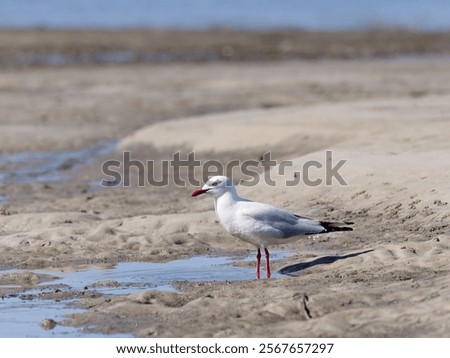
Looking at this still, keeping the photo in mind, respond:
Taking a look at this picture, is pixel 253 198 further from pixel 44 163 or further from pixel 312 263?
pixel 44 163

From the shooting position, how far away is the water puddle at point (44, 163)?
15.0 meters

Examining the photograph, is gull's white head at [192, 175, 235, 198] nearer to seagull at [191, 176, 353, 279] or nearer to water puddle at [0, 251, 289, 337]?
seagull at [191, 176, 353, 279]

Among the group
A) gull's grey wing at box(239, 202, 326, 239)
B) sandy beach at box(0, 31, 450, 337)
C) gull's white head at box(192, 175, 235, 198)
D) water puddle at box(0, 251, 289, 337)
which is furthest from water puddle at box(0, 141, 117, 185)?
gull's grey wing at box(239, 202, 326, 239)

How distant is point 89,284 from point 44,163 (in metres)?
7.40

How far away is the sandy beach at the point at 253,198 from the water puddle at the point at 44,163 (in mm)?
83

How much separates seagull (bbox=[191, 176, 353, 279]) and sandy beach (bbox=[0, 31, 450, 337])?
289 mm

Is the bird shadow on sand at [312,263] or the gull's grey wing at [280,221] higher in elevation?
the gull's grey wing at [280,221]

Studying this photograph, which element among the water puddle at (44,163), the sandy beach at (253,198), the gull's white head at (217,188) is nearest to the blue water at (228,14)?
the sandy beach at (253,198)

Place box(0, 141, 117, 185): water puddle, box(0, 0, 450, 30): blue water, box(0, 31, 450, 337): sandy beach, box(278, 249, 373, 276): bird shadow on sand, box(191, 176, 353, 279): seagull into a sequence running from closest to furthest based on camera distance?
box(0, 31, 450, 337): sandy beach → box(191, 176, 353, 279): seagull → box(278, 249, 373, 276): bird shadow on sand → box(0, 141, 117, 185): water puddle → box(0, 0, 450, 30): blue water

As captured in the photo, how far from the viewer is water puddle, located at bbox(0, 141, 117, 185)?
589 inches

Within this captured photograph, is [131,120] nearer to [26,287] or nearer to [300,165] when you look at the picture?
[300,165]

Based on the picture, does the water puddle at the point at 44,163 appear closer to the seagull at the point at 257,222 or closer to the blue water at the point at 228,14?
the seagull at the point at 257,222

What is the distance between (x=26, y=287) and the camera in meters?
9.05

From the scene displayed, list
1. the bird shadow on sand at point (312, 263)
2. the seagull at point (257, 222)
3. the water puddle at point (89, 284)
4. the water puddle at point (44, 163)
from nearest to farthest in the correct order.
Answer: the water puddle at point (89, 284), the seagull at point (257, 222), the bird shadow on sand at point (312, 263), the water puddle at point (44, 163)
